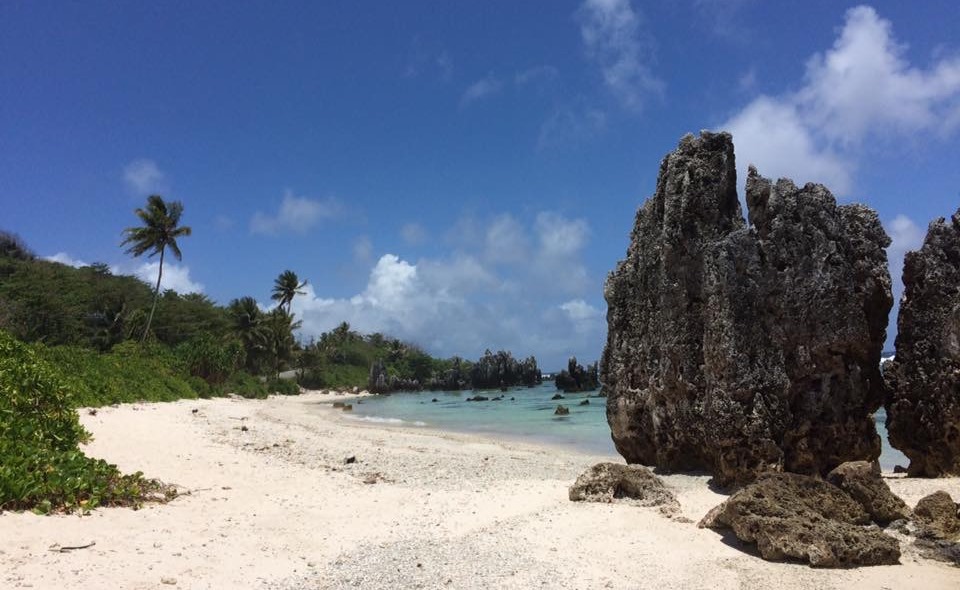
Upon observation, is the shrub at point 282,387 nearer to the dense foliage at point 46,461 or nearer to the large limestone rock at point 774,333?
the dense foliage at point 46,461

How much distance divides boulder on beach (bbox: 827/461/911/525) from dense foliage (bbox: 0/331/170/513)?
9.26m

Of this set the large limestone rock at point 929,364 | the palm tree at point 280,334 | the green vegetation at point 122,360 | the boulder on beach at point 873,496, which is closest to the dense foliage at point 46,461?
the green vegetation at point 122,360

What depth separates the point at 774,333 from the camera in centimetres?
1011

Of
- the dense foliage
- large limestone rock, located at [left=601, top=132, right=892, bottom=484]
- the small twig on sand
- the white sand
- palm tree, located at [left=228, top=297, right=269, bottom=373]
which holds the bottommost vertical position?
the white sand

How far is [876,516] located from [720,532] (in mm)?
2119

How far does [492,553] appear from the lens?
6.93 meters

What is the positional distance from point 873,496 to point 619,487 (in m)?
3.35

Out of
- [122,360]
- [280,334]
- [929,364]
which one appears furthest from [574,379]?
[929,364]

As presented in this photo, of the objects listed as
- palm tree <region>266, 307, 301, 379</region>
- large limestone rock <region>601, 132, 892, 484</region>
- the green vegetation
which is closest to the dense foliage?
the green vegetation

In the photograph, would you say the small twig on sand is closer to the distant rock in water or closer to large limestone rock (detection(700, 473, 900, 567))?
large limestone rock (detection(700, 473, 900, 567))

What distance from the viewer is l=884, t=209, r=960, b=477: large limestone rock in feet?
34.3

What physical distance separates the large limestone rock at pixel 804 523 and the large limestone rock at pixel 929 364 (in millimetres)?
4372

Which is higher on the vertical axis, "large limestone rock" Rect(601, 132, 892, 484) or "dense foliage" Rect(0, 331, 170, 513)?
"large limestone rock" Rect(601, 132, 892, 484)

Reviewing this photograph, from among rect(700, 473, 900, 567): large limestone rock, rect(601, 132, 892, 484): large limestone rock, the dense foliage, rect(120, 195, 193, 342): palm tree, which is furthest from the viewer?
rect(120, 195, 193, 342): palm tree
